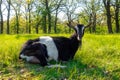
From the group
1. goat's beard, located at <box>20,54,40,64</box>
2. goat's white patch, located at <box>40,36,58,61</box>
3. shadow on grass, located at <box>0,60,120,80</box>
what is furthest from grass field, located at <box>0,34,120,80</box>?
goat's white patch, located at <box>40,36,58,61</box>

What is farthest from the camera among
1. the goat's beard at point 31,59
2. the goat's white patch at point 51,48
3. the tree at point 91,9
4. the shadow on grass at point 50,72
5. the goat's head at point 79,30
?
the tree at point 91,9

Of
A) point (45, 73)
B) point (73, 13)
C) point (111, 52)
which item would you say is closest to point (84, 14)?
point (73, 13)

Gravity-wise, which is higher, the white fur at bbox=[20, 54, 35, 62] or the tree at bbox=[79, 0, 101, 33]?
the tree at bbox=[79, 0, 101, 33]

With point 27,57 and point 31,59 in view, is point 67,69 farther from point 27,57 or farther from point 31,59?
point 27,57

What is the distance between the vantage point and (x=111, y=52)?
36.4 ft

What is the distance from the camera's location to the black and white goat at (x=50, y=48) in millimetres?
8461

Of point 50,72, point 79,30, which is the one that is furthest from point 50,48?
point 50,72

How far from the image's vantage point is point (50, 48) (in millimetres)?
9227

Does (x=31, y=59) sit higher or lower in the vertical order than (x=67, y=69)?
higher

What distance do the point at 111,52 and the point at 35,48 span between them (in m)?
3.65

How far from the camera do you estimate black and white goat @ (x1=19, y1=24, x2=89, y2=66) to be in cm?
846

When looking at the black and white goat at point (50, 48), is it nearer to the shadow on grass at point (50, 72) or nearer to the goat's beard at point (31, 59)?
the goat's beard at point (31, 59)

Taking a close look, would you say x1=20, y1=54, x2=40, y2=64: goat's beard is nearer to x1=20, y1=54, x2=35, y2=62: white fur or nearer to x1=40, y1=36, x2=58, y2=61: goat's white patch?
x1=20, y1=54, x2=35, y2=62: white fur

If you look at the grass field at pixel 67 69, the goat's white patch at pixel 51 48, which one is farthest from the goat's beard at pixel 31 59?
the goat's white patch at pixel 51 48
